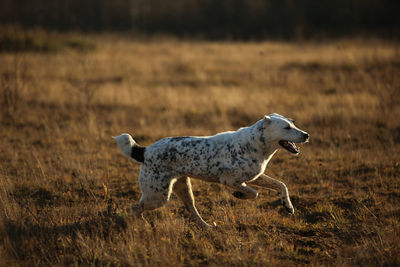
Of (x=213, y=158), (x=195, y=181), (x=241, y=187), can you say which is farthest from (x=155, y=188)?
(x=195, y=181)

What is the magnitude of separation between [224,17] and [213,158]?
101ft

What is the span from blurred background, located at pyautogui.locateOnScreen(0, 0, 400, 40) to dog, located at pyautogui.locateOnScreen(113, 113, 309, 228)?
2219 cm

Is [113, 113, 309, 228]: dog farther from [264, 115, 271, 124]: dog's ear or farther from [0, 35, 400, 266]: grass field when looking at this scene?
[0, 35, 400, 266]: grass field

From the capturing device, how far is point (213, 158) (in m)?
5.66

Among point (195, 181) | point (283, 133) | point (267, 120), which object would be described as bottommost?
point (195, 181)

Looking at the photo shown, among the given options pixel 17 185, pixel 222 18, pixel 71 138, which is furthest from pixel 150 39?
pixel 17 185

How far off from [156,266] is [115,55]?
58.5 feet

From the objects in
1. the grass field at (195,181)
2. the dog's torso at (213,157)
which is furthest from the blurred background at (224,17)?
the dog's torso at (213,157)

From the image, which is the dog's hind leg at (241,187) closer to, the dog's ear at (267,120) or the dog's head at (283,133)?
the dog's head at (283,133)

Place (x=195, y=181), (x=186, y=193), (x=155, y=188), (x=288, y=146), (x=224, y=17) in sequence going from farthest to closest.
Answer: (x=224, y=17) < (x=195, y=181) < (x=186, y=193) < (x=288, y=146) < (x=155, y=188)

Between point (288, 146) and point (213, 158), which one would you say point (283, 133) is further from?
point (213, 158)

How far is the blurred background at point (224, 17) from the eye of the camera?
2969 centimetres

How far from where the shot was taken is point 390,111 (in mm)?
11195

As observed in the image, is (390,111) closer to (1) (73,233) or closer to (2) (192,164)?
(2) (192,164)
